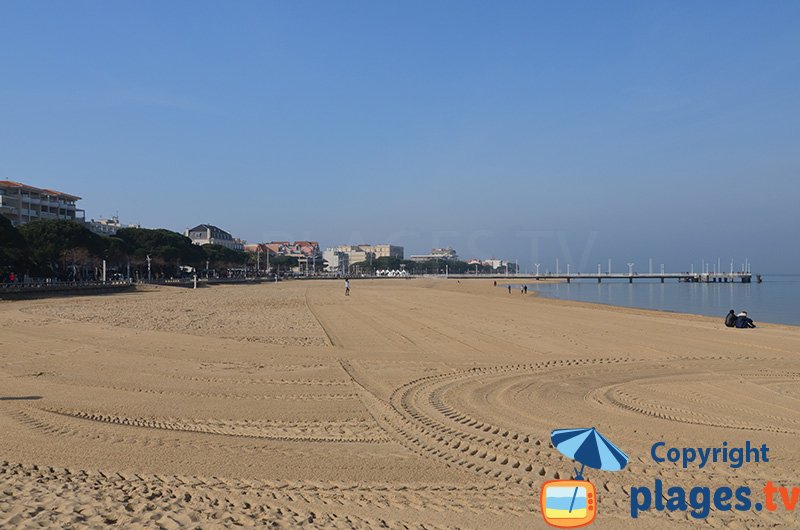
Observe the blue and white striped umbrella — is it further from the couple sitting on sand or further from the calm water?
the calm water

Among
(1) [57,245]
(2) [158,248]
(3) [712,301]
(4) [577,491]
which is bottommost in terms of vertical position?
(3) [712,301]

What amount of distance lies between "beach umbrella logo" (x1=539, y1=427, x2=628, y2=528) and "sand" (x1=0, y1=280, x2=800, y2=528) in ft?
0.48

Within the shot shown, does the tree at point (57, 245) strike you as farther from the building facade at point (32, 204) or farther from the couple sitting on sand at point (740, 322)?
the couple sitting on sand at point (740, 322)

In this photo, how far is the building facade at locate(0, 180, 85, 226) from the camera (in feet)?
251

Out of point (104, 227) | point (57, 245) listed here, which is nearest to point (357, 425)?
point (57, 245)

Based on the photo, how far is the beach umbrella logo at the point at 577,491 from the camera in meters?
4.17

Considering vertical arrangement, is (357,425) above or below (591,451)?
below

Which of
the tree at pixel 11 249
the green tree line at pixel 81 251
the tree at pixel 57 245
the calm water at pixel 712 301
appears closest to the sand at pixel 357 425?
the calm water at pixel 712 301

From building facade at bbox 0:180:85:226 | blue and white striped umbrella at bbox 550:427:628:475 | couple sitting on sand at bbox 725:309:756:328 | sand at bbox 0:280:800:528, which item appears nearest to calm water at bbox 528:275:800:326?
couple sitting on sand at bbox 725:309:756:328

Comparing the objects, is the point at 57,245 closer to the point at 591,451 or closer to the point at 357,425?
the point at 357,425

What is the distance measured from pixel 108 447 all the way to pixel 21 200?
3357 inches

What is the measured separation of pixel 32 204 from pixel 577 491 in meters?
91.5

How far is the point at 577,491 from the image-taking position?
4.21m

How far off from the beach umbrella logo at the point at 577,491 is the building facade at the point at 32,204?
79.1 meters
